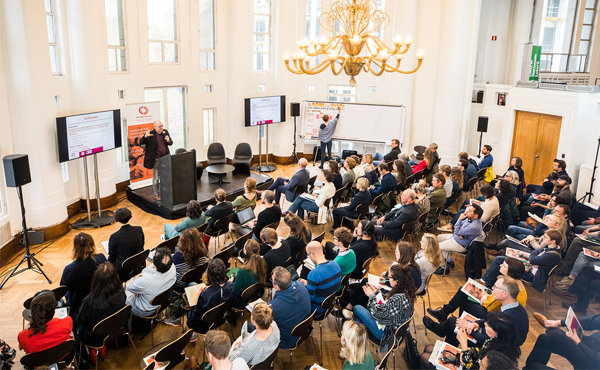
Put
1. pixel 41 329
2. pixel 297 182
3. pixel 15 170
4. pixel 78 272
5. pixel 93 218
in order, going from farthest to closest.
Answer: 1. pixel 93 218
2. pixel 297 182
3. pixel 15 170
4. pixel 78 272
5. pixel 41 329

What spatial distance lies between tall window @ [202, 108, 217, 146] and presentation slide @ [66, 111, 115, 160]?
11.7 feet

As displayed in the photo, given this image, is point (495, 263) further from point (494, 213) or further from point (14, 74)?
point (14, 74)

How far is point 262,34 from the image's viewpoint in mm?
12750

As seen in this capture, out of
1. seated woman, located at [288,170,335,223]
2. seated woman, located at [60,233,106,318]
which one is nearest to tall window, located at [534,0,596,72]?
seated woman, located at [288,170,335,223]

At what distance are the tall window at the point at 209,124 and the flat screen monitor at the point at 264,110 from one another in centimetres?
102

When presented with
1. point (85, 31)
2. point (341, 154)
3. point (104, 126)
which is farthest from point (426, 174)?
point (85, 31)

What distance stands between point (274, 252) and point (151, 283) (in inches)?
56.5

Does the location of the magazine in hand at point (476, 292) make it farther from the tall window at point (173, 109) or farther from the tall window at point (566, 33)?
the tall window at point (566, 33)

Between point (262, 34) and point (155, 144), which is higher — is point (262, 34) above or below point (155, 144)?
above

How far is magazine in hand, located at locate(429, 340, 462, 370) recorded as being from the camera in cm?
390

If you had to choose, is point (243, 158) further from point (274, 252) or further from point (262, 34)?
point (274, 252)

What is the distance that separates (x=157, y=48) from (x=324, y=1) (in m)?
5.05

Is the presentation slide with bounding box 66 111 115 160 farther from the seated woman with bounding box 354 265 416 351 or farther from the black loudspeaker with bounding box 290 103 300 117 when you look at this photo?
the seated woman with bounding box 354 265 416 351

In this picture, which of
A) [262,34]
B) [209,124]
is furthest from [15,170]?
[262,34]
